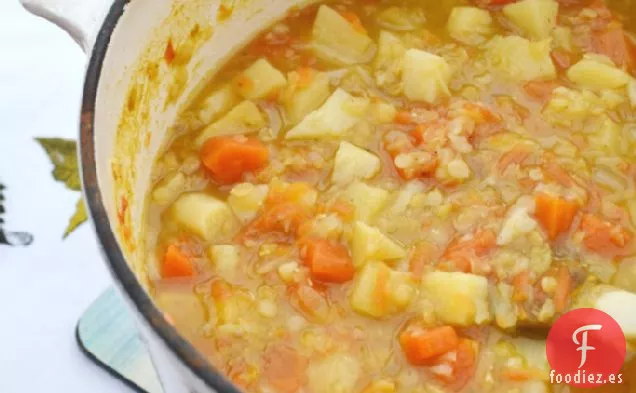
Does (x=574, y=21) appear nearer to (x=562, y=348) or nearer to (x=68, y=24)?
(x=562, y=348)

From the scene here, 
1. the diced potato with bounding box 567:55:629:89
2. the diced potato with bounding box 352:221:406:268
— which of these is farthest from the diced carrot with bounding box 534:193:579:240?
the diced potato with bounding box 567:55:629:89

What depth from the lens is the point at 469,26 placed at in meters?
2.22

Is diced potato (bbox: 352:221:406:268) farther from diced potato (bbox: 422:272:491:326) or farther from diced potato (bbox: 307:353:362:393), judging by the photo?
diced potato (bbox: 307:353:362:393)

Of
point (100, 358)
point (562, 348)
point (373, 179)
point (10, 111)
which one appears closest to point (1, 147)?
point (10, 111)

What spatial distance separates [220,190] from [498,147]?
0.67 m

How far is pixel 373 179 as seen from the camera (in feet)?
6.16

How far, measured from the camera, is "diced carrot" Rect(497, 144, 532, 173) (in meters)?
1.90

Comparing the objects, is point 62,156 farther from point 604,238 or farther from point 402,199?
point 604,238

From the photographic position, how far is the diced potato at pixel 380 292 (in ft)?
5.41

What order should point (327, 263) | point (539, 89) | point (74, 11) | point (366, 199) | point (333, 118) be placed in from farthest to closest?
point (539, 89), point (333, 118), point (366, 199), point (327, 263), point (74, 11)

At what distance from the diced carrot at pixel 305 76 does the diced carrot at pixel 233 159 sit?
0.78ft

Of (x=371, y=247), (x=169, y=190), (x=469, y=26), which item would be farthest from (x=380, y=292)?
(x=469, y=26)

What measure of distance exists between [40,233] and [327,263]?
0.95 metres

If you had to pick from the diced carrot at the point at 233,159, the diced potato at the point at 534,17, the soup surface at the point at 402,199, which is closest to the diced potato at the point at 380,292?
the soup surface at the point at 402,199
